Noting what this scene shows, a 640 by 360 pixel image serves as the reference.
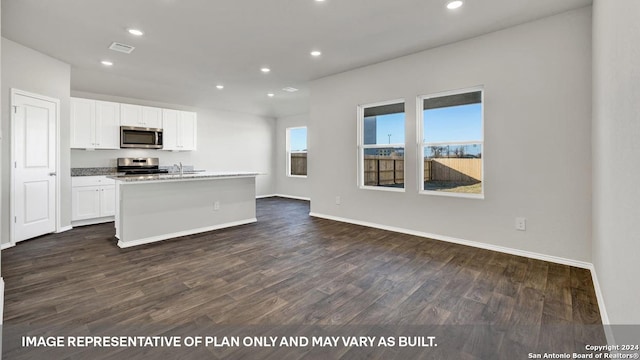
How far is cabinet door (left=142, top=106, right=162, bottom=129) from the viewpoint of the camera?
20.3 feet

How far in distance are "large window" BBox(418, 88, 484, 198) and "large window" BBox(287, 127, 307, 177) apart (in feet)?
16.2

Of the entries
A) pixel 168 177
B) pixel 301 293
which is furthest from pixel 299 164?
pixel 301 293

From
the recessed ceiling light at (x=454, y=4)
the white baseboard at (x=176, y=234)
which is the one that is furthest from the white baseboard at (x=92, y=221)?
the recessed ceiling light at (x=454, y=4)

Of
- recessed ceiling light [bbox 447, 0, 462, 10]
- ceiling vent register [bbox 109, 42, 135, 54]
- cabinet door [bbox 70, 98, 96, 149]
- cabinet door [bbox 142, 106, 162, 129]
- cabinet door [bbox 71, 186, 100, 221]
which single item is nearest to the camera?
recessed ceiling light [bbox 447, 0, 462, 10]

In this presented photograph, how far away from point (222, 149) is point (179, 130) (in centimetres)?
147

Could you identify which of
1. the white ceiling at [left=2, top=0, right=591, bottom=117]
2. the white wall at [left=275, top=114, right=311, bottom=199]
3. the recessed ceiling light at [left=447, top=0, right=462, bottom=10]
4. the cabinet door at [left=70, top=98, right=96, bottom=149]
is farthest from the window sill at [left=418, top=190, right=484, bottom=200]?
the cabinet door at [left=70, top=98, right=96, bottom=149]

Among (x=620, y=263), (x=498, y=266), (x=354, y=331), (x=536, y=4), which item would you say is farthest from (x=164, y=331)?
(x=536, y=4)

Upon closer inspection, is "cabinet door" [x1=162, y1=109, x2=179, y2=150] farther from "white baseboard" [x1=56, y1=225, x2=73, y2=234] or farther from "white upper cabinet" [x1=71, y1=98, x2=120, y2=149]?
"white baseboard" [x1=56, y1=225, x2=73, y2=234]

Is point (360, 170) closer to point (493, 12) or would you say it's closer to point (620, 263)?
point (493, 12)

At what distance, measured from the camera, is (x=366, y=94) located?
4.80 m

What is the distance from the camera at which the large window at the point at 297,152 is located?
8808mm

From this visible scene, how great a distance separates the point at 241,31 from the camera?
3480mm

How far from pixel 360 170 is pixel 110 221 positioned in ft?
16.0

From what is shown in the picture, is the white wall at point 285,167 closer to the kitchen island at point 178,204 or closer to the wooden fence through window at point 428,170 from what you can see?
the kitchen island at point 178,204
